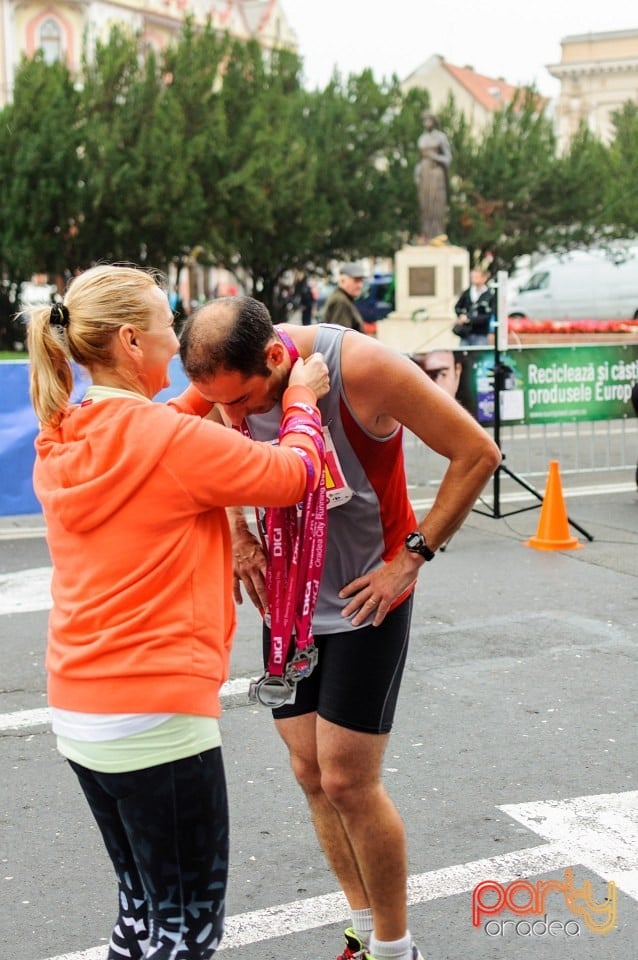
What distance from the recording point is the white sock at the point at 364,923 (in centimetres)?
295

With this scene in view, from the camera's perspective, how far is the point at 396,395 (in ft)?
8.90

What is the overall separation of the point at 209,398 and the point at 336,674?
2.42 ft

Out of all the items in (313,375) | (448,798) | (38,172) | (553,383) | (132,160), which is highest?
(132,160)

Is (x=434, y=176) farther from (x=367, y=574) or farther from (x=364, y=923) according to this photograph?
(x=364, y=923)

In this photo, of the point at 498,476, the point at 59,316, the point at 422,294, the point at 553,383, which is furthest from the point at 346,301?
the point at 422,294

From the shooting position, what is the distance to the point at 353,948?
117 inches

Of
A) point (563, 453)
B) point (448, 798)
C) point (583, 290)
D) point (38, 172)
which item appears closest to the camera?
Result: point (448, 798)

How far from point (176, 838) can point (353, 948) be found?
3.23ft

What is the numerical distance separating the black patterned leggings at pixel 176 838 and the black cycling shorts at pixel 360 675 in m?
0.56

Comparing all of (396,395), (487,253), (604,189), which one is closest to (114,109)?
(487,253)

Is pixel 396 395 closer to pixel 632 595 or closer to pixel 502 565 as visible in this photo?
pixel 632 595

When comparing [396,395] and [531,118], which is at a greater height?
[531,118]

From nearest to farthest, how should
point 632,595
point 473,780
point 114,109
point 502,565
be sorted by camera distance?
point 473,780
point 632,595
point 502,565
point 114,109

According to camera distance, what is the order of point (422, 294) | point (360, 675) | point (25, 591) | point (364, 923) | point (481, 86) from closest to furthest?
1. point (360, 675)
2. point (364, 923)
3. point (25, 591)
4. point (422, 294)
5. point (481, 86)
